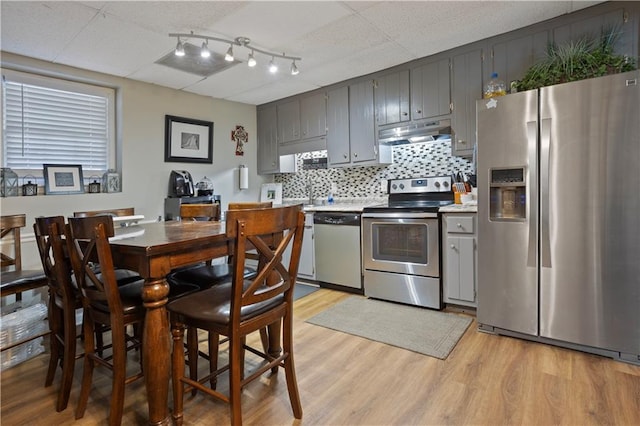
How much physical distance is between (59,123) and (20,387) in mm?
2486

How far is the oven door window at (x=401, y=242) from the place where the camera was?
121 inches

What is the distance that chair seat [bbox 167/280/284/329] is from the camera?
4.64 ft

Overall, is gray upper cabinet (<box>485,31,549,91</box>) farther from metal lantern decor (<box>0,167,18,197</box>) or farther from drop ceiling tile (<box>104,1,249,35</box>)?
metal lantern decor (<box>0,167,18,197</box>)

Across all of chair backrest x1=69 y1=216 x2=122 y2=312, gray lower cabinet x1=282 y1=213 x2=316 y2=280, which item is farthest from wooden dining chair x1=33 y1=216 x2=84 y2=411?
gray lower cabinet x1=282 y1=213 x2=316 y2=280

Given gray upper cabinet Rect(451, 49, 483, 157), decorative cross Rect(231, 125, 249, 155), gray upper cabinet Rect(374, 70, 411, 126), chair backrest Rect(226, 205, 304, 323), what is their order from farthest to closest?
decorative cross Rect(231, 125, 249, 155)
gray upper cabinet Rect(374, 70, 411, 126)
gray upper cabinet Rect(451, 49, 483, 157)
chair backrest Rect(226, 205, 304, 323)

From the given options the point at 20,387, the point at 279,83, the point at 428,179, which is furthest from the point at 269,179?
the point at 20,387

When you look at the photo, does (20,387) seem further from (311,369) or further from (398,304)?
(398,304)

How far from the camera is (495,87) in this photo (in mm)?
2721

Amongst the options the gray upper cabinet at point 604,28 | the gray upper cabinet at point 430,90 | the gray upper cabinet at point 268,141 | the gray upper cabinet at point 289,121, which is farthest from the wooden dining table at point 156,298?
the gray upper cabinet at point 268,141

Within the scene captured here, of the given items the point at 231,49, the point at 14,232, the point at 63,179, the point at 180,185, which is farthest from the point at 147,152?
the point at 231,49

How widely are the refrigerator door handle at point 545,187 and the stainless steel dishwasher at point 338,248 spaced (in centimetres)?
162

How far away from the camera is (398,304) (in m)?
3.23

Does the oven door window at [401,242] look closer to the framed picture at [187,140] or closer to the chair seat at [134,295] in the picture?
the chair seat at [134,295]

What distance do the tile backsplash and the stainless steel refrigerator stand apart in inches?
40.7
